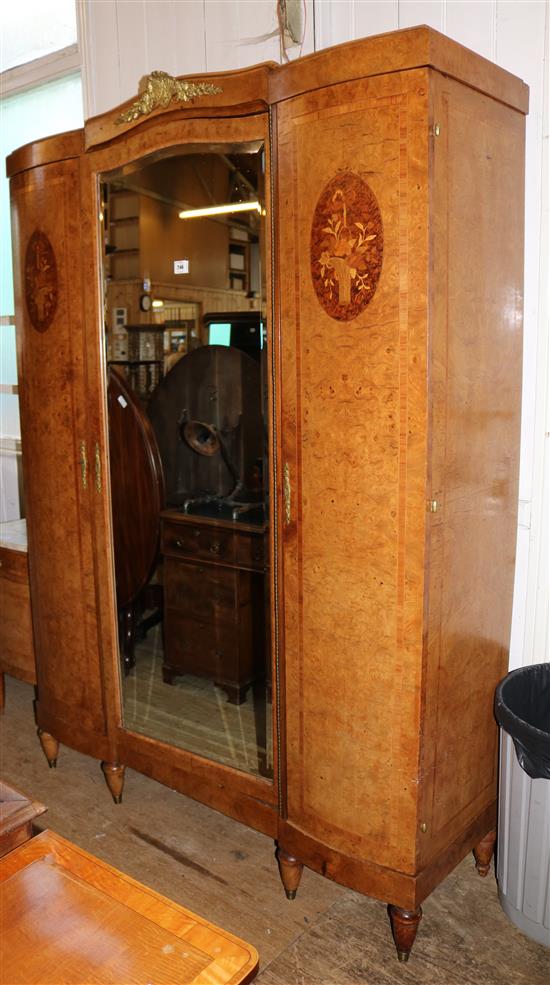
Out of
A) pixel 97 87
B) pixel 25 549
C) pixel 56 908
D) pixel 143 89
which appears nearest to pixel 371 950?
pixel 56 908

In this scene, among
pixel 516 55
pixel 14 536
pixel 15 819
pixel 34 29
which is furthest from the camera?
pixel 34 29

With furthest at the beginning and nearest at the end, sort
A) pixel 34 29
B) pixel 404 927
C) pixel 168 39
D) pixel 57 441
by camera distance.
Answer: pixel 34 29 < pixel 168 39 < pixel 57 441 < pixel 404 927

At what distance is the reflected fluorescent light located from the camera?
198 cm

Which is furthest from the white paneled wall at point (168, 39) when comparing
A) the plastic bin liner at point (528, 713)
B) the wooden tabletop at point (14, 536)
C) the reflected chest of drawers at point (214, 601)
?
the plastic bin liner at point (528, 713)

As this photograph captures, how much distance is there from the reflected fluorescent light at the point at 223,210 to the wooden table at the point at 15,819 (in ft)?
4.61

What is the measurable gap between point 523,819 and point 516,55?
1838 millimetres

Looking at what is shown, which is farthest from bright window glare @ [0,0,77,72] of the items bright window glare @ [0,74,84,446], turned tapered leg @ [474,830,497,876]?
Answer: turned tapered leg @ [474,830,497,876]

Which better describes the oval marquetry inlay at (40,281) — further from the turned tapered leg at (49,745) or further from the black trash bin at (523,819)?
the black trash bin at (523,819)

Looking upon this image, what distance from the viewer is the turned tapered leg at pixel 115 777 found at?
2.55m

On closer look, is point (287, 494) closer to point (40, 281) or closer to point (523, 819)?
point (523, 819)

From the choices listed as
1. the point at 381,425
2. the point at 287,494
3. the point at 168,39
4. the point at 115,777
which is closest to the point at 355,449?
the point at 381,425

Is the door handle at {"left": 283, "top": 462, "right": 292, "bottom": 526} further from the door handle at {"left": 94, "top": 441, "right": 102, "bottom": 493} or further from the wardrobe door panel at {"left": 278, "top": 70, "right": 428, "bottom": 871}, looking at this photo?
the door handle at {"left": 94, "top": 441, "right": 102, "bottom": 493}

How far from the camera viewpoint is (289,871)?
6.86ft

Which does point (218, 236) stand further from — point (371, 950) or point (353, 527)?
point (371, 950)
